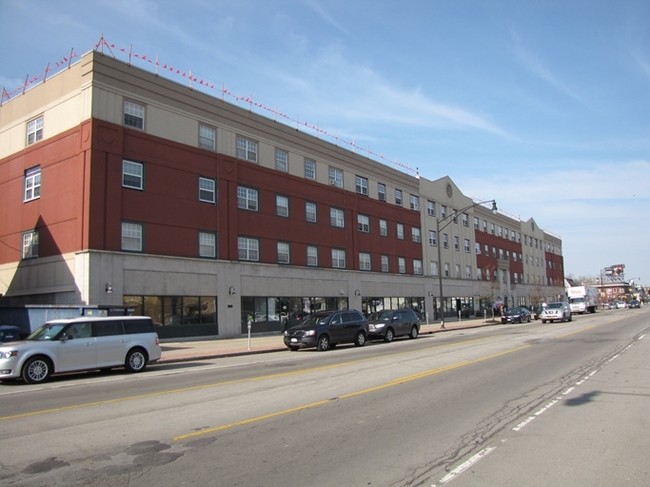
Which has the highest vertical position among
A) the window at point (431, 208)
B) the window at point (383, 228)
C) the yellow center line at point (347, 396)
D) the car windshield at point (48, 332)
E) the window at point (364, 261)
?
the window at point (431, 208)

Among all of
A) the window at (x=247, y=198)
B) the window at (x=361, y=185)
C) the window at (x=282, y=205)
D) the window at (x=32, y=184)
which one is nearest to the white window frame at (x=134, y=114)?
the window at (x=32, y=184)

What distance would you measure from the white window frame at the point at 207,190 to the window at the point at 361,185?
1639cm

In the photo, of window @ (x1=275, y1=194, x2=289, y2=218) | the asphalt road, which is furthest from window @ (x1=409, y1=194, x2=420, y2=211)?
the asphalt road

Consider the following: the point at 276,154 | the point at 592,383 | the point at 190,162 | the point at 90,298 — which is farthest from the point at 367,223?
the point at 592,383

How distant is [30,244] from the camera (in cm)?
2989

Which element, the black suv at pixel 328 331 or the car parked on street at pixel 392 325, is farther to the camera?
the car parked on street at pixel 392 325

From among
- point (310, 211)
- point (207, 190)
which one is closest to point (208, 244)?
point (207, 190)

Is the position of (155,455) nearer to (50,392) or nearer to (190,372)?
(50,392)

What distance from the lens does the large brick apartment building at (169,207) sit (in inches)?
1072

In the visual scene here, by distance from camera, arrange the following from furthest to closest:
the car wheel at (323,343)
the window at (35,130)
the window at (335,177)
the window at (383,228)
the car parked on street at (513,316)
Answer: the window at (383,228) < the car parked on street at (513,316) < the window at (335,177) < the window at (35,130) < the car wheel at (323,343)

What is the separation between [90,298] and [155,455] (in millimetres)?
21070

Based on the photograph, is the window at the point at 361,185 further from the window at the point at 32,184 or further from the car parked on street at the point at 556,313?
the window at the point at 32,184

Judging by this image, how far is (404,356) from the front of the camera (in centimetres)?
1841

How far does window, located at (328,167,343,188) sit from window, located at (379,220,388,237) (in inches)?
279
